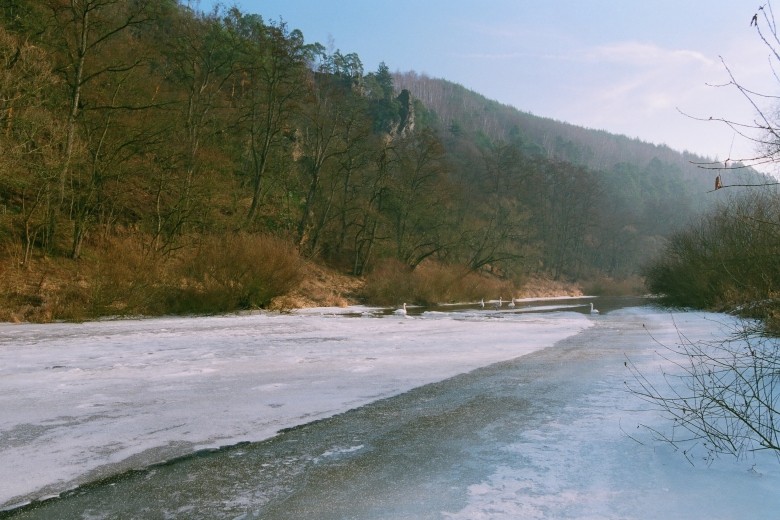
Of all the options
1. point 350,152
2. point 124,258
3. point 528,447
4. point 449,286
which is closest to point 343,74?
point 350,152

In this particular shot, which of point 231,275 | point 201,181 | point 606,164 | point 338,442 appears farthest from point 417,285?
point 606,164

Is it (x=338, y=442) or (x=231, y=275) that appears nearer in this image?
(x=338, y=442)

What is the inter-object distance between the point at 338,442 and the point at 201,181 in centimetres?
2093

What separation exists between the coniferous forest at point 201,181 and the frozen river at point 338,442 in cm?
231

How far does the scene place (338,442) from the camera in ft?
17.0

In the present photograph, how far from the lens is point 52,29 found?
2123 cm

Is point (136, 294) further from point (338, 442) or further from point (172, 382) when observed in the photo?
point (338, 442)

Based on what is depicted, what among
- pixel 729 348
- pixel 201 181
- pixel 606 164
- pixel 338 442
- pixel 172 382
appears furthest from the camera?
pixel 606 164

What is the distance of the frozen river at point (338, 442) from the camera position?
12.2 feet

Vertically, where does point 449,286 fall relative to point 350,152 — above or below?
below

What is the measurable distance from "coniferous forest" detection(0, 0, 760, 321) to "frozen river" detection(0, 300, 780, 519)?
2313 mm

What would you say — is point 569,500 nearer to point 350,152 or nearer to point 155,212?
point 155,212

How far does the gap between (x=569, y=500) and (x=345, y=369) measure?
5617 mm

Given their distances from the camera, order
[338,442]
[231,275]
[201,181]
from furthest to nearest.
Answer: [201,181]
[231,275]
[338,442]
